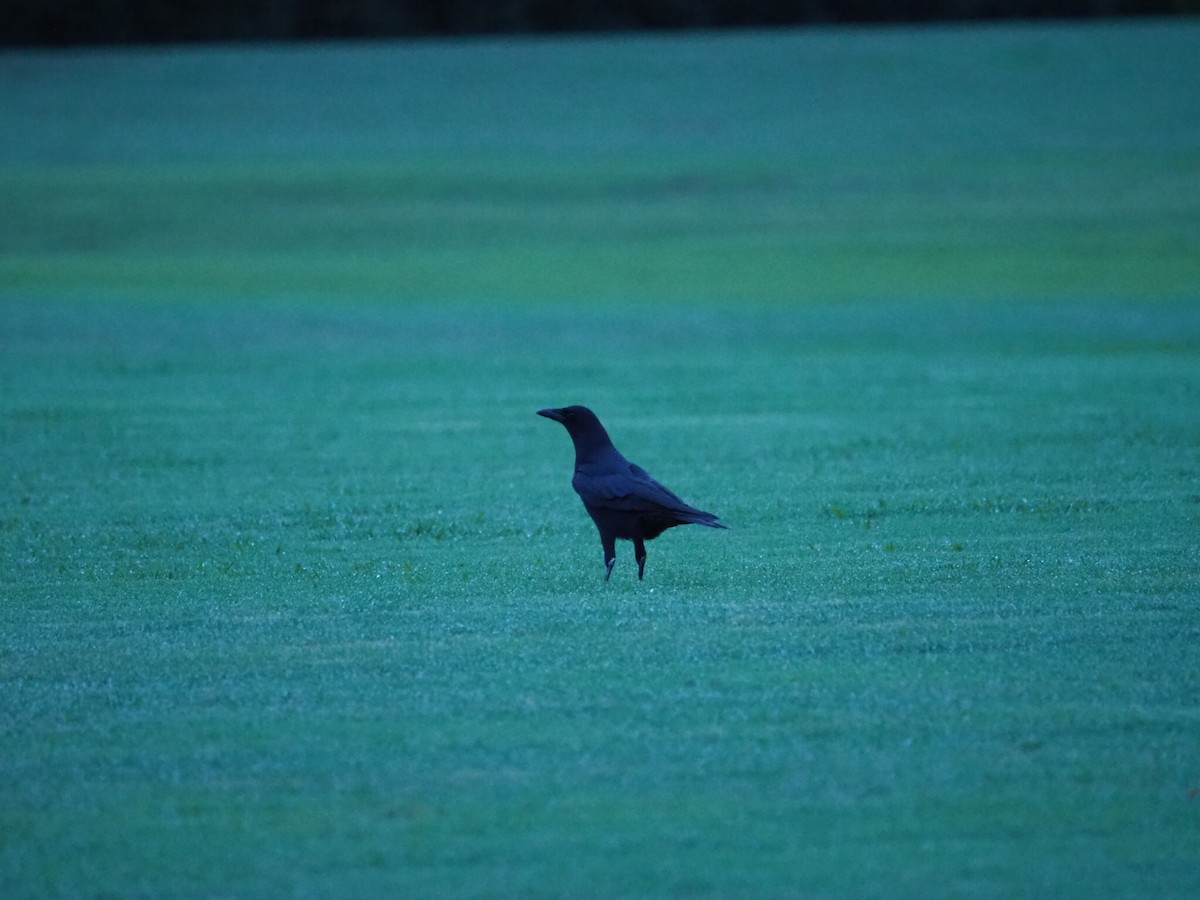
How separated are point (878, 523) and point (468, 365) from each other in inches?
461

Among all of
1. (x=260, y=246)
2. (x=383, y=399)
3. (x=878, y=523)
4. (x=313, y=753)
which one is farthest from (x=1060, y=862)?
(x=260, y=246)

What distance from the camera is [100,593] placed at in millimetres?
9297

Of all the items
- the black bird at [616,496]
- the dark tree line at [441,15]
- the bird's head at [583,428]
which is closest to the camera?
the black bird at [616,496]

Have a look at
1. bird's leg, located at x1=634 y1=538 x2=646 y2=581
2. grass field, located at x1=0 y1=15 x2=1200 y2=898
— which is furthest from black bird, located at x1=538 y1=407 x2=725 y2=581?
grass field, located at x1=0 y1=15 x2=1200 y2=898

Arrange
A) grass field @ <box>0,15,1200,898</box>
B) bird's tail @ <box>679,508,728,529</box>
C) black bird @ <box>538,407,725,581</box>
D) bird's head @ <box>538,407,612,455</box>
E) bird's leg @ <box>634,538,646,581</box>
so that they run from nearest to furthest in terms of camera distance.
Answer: grass field @ <box>0,15,1200,898</box> < bird's tail @ <box>679,508,728,529</box> < black bird @ <box>538,407,725,581</box> < bird's leg @ <box>634,538,646,581</box> < bird's head @ <box>538,407,612,455</box>

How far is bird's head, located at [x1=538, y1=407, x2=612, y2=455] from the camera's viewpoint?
934 cm

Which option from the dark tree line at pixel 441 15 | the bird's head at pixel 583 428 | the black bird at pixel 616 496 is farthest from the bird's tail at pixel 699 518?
the dark tree line at pixel 441 15

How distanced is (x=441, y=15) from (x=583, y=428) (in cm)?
4806

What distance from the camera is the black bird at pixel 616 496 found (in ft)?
28.6

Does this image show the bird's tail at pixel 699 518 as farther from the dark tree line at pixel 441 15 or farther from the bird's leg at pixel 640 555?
the dark tree line at pixel 441 15

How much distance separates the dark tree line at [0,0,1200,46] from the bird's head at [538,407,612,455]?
4690 centimetres

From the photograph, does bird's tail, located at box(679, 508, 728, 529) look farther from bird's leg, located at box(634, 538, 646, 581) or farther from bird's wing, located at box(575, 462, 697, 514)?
bird's leg, located at box(634, 538, 646, 581)

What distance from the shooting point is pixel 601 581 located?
30.5 ft

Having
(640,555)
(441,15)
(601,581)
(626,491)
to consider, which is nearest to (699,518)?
(626,491)
